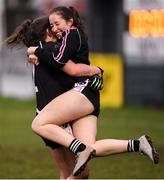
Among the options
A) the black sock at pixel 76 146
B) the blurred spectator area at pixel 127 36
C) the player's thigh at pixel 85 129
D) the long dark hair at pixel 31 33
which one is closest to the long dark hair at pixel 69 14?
the long dark hair at pixel 31 33

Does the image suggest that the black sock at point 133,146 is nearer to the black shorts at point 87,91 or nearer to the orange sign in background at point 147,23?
the black shorts at point 87,91

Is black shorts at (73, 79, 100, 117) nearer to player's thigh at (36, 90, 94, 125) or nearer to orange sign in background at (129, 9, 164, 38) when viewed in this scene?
player's thigh at (36, 90, 94, 125)

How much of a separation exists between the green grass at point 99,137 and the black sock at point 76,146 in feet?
7.92

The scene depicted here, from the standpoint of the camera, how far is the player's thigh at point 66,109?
7.83 metres

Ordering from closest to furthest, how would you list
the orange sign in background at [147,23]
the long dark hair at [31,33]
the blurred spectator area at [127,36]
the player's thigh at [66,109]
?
the player's thigh at [66,109] → the long dark hair at [31,33] → the orange sign in background at [147,23] → the blurred spectator area at [127,36]

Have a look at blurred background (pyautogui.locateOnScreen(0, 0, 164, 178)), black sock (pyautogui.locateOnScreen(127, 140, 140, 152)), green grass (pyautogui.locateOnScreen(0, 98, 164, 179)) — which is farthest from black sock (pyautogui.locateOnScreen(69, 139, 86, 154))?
blurred background (pyautogui.locateOnScreen(0, 0, 164, 178))

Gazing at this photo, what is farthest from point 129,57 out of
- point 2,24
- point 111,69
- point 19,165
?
point 19,165

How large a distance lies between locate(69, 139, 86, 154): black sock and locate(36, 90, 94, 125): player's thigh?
0.27 meters

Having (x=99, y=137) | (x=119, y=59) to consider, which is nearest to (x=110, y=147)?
(x=99, y=137)

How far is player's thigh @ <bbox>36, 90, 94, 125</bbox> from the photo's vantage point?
7.83m

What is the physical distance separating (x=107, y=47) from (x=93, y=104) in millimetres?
15537

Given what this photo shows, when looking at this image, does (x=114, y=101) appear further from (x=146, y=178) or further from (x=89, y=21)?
(x=146, y=178)

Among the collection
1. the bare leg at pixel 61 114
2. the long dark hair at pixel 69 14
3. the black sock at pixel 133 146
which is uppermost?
the long dark hair at pixel 69 14

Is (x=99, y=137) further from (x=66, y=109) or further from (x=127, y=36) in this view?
(x=66, y=109)
